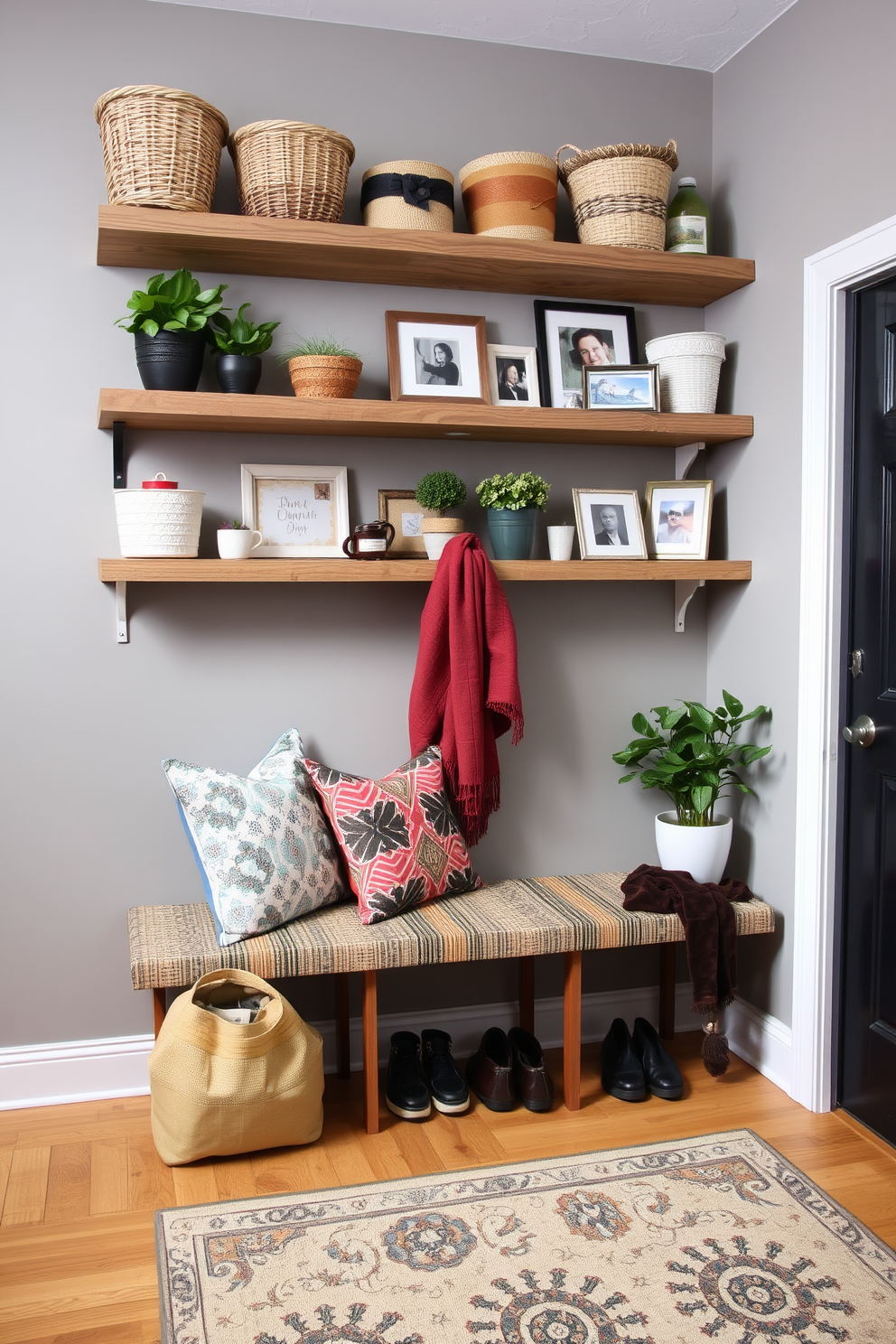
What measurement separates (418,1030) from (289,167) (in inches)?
85.2

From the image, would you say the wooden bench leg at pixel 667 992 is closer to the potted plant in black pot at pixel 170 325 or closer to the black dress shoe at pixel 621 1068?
the black dress shoe at pixel 621 1068

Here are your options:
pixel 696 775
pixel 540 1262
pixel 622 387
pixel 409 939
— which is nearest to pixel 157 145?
pixel 622 387

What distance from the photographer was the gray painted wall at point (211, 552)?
96.1 inches

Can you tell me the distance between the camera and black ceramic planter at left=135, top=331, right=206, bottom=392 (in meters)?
2.34

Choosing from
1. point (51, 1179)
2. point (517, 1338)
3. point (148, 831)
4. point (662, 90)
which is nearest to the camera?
point (517, 1338)

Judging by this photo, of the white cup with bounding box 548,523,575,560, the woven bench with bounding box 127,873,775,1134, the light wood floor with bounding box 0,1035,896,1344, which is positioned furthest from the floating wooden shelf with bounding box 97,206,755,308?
the light wood floor with bounding box 0,1035,896,1344

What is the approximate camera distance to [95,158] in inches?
96.0

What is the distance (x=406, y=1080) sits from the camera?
8.20ft

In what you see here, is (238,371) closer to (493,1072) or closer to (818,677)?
(818,677)

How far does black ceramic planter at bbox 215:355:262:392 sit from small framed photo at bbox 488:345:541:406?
2.04 ft

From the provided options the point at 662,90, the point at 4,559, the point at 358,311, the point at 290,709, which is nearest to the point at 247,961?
the point at 290,709

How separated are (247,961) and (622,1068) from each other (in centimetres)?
98

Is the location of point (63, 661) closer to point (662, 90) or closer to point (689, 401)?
point (689, 401)

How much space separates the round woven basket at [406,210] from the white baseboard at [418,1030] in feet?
6.57
